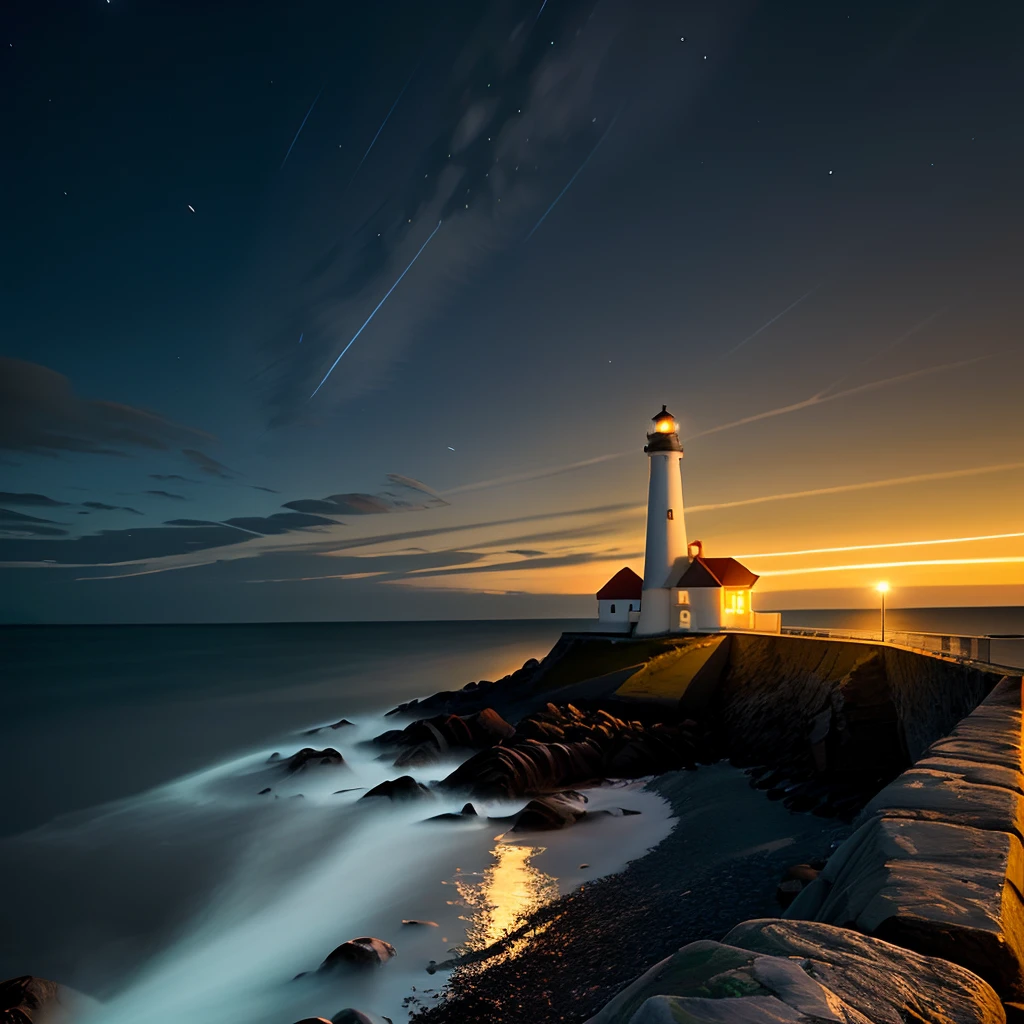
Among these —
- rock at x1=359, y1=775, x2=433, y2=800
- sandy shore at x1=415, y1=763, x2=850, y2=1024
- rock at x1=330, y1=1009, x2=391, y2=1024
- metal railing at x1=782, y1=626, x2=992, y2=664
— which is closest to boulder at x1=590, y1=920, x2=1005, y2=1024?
sandy shore at x1=415, y1=763, x2=850, y2=1024

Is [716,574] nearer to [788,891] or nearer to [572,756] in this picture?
[572,756]

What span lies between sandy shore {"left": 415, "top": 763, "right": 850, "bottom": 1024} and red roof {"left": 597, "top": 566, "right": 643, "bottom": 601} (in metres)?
25.3

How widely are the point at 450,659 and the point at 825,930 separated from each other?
235 ft

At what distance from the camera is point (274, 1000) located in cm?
924

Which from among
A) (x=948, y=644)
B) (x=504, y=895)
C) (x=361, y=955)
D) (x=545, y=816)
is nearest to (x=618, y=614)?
(x=948, y=644)

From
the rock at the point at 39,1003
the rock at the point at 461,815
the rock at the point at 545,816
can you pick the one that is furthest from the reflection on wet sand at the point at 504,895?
the rock at the point at 39,1003

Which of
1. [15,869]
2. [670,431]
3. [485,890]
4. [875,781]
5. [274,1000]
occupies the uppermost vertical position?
[670,431]

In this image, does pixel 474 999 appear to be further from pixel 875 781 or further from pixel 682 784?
pixel 682 784

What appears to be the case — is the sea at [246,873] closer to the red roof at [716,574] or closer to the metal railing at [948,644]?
the metal railing at [948,644]

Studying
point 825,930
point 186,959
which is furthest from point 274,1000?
point 825,930

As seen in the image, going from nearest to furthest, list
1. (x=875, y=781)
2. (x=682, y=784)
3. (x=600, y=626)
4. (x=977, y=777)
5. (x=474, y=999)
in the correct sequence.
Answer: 1. (x=977, y=777)
2. (x=474, y=999)
3. (x=875, y=781)
4. (x=682, y=784)
5. (x=600, y=626)

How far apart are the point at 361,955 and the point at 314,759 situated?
15253 millimetres

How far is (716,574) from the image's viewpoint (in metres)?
35.3

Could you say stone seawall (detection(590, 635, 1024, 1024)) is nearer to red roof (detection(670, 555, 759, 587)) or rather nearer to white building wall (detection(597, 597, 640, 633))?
red roof (detection(670, 555, 759, 587))
